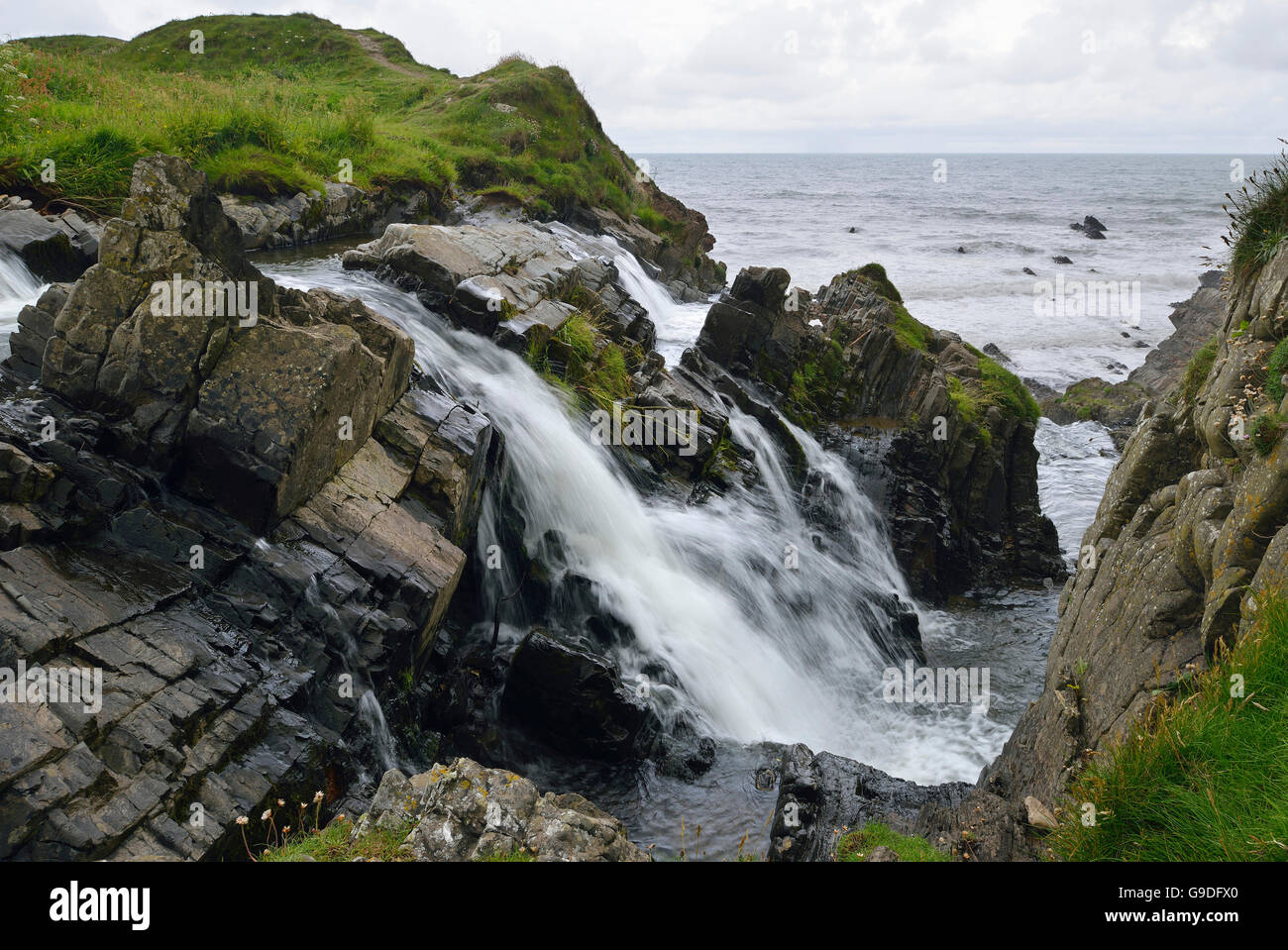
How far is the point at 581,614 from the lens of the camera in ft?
37.0

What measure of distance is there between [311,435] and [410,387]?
2630 millimetres

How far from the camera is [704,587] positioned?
12883 mm

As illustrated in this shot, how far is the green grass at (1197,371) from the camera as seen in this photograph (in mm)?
9508

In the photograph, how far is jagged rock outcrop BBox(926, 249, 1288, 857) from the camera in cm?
644

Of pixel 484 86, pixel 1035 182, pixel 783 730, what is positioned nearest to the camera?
pixel 783 730

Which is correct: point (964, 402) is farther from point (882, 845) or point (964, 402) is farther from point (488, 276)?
point (882, 845)

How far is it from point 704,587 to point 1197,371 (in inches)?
286

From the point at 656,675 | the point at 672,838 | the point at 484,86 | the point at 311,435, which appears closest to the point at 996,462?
the point at 656,675

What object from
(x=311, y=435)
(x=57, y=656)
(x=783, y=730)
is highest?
(x=311, y=435)

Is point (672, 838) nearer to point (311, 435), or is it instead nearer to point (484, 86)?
point (311, 435)

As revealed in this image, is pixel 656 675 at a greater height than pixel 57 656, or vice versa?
pixel 57 656
